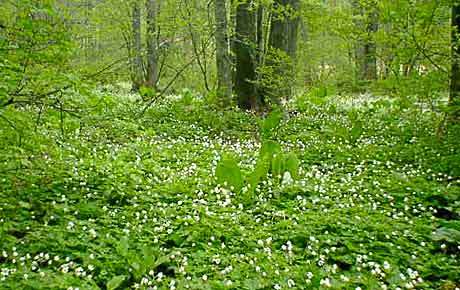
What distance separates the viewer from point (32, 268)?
3.15 meters

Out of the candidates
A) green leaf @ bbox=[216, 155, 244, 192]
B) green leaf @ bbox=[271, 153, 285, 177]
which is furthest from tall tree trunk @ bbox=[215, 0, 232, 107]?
green leaf @ bbox=[216, 155, 244, 192]

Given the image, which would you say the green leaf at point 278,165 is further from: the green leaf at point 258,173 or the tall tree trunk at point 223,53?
the tall tree trunk at point 223,53

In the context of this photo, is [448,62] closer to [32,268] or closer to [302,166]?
[302,166]

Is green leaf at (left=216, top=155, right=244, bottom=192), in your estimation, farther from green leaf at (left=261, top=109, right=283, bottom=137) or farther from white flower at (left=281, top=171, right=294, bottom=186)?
green leaf at (left=261, top=109, right=283, bottom=137)

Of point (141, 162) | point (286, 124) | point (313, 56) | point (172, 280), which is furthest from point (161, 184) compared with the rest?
point (313, 56)

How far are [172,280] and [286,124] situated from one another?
6.24 metres

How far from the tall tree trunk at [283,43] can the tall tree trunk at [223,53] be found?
886 millimetres

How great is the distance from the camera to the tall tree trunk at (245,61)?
9922mm

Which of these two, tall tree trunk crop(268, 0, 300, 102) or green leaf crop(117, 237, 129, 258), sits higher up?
tall tree trunk crop(268, 0, 300, 102)

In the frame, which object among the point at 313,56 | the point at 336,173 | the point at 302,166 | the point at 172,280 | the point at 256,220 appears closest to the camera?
the point at 172,280

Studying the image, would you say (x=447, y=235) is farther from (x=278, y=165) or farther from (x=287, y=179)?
(x=278, y=165)

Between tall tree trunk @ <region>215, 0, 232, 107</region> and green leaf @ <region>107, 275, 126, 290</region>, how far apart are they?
604cm

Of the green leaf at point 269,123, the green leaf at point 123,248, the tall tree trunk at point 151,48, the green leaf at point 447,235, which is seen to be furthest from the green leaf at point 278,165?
the tall tree trunk at point 151,48

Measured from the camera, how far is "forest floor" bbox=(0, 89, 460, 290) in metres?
3.24
